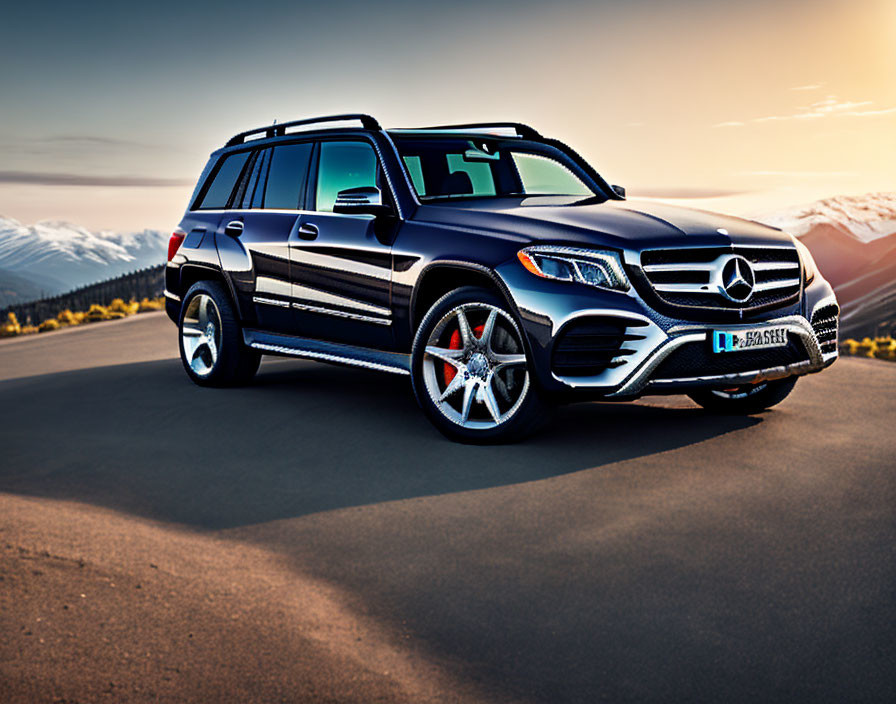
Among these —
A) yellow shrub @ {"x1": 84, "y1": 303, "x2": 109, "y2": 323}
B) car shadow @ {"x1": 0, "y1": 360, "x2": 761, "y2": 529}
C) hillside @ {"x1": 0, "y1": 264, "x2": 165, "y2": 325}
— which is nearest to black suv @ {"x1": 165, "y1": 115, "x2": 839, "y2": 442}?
car shadow @ {"x1": 0, "y1": 360, "x2": 761, "y2": 529}

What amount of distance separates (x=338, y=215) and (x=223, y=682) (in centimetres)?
446

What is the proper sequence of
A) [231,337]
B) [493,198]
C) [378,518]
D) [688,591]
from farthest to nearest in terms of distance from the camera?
[231,337] → [493,198] → [378,518] → [688,591]

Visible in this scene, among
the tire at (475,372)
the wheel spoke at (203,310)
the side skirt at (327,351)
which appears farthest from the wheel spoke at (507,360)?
the wheel spoke at (203,310)

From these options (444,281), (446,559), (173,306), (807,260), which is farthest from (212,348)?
(446,559)

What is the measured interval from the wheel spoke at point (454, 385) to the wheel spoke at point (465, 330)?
0.18 meters

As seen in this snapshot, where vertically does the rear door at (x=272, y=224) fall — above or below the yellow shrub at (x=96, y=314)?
above

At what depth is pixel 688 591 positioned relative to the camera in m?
3.45

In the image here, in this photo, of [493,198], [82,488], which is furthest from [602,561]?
[493,198]

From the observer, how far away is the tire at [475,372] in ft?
18.3

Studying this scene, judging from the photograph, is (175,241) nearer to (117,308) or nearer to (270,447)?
(270,447)

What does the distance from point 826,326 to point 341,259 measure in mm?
3144

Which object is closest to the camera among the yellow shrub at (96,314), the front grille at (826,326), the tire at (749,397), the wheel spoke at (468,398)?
the wheel spoke at (468,398)

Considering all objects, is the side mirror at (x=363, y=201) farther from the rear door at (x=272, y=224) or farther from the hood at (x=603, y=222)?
the rear door at (x=272, y=224)

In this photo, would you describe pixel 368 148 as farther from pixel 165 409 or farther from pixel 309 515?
pixel 309 515
